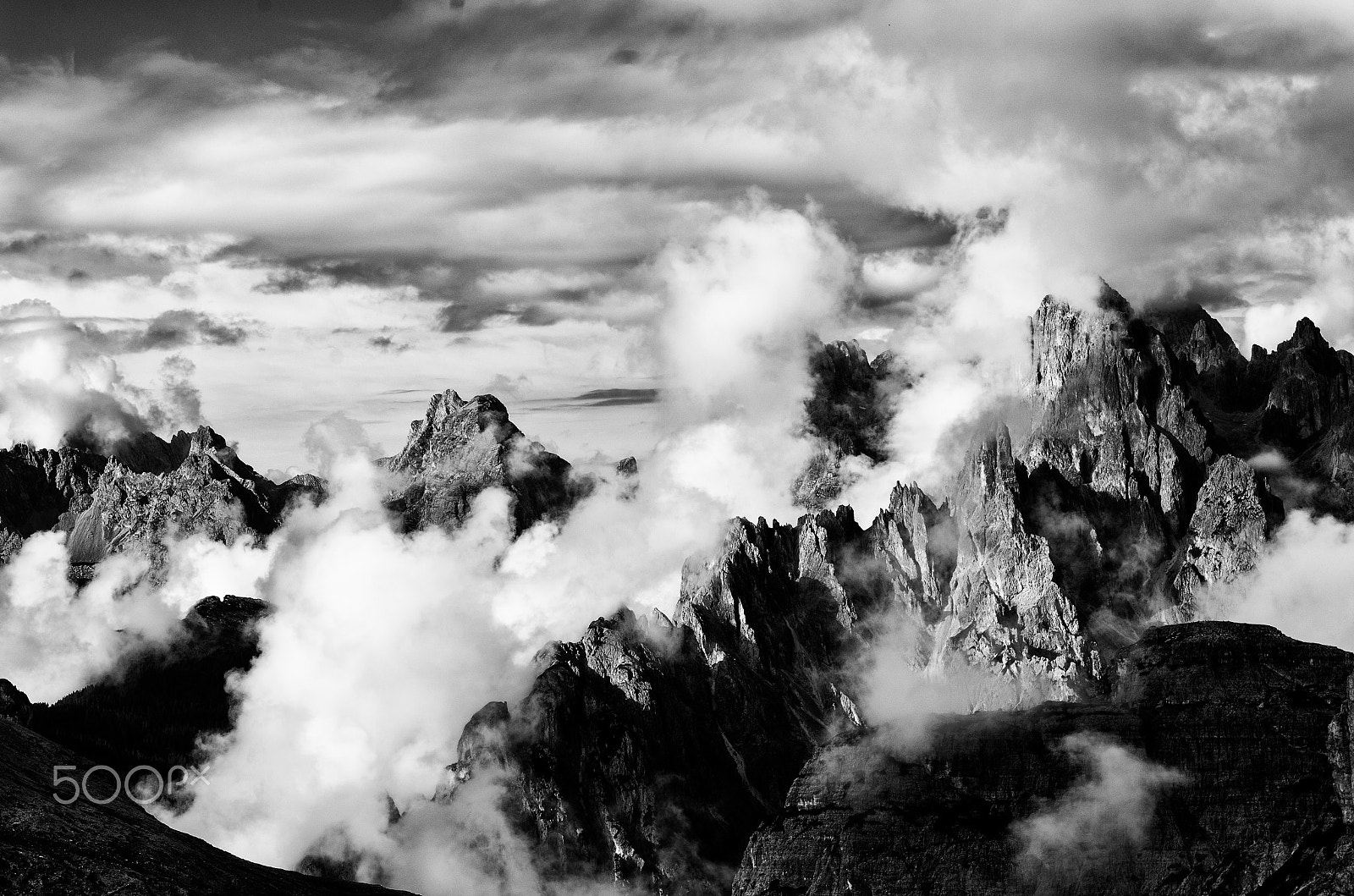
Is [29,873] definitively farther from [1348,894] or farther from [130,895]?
[1348,894]

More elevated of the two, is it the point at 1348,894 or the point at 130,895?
the point at 130,895

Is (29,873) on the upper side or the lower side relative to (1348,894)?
upper

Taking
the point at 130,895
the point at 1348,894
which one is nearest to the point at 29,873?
the point at 130,895
